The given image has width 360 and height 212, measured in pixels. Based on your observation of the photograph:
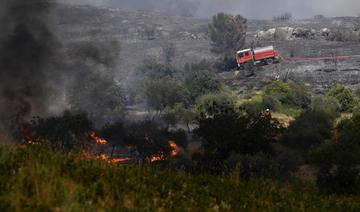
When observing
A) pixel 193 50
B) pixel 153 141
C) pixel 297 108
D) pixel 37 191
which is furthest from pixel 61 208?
pixel 193 50

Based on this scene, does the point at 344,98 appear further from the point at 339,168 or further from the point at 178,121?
the point at 339,168

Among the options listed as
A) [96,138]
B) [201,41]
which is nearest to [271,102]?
[96,138]

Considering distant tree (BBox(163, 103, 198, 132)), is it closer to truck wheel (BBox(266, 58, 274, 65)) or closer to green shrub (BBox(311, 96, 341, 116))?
green shrub (BBox(311, 96, 341, 116))

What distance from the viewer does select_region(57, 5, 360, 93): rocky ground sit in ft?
236

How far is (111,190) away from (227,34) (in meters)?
107

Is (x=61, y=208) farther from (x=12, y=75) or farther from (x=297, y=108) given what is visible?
(x=297, y=108)

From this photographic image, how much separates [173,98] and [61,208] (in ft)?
179

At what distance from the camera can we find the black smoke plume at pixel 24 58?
41594 millimetres

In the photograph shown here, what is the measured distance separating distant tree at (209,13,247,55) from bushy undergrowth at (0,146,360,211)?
99613mm

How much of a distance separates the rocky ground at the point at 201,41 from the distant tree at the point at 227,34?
3.34 metres

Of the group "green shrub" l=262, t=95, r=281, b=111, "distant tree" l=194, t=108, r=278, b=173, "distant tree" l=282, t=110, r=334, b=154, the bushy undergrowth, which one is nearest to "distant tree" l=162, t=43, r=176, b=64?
"green shrub" l=262, t=95, r=281, b=111

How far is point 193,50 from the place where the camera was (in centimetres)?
11431

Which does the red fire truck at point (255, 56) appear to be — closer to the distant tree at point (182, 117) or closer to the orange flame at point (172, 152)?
the distant tree at point (182, 117)

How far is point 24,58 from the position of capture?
1869 inches
